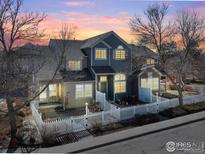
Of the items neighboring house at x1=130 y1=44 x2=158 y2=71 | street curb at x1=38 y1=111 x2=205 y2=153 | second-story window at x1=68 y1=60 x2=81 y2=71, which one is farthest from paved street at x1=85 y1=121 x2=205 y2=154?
second-story window at x1=68 y1=60 x2=81 y2=71

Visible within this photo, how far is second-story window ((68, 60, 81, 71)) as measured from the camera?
20.0 m

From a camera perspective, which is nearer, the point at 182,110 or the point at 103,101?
the point at 182,110

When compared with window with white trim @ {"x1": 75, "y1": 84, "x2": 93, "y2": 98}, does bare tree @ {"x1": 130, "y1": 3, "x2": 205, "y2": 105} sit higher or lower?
higher

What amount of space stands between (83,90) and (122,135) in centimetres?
893

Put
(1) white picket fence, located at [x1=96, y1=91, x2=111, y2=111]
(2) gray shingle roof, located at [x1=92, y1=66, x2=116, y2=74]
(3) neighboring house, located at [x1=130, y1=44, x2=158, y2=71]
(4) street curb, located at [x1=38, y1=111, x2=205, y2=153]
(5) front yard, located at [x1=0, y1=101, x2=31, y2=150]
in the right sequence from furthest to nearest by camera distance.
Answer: (2) gray shingle roof, located at [x1=92, y1=66, x2=116, y2=74] → (3) neighboring house, located at [x1=130, y1=44, x2=158, y2=71] → (1) white picket fence, located at [x1=96, y1=91, x2=111, y2=111] → (5) front yard, located at [x1=0, y1=101, x2=31, y2=150] → (4) street curb, located at [x1=38, y1=111, x2=205, y2=153]

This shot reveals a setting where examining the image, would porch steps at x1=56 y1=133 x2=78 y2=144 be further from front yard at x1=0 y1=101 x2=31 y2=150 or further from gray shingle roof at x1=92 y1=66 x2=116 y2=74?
gray shingle roof at x1=92 y1=66 x2=116 y2=74

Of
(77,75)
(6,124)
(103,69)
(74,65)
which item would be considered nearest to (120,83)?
(103,69)

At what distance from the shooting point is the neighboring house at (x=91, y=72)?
61.4 feet

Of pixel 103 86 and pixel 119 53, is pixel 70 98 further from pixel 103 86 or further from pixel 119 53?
pixel 119 53

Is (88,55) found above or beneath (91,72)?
above

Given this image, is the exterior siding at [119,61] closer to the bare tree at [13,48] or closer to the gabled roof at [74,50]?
the gabled roof at [74,50]

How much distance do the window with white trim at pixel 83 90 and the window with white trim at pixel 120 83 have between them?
2.97 meters

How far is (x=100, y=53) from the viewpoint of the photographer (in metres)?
20.9

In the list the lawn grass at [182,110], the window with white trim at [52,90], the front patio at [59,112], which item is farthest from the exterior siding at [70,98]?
the lawn grass at [182,110]
